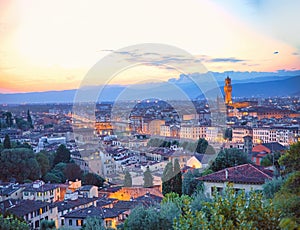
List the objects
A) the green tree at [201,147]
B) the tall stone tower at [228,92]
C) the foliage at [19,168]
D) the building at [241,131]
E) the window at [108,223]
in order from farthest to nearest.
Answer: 1. the tall stone tower at [228,92]
2. the building at [241,131]
3. the green tree at [201,147]
4. the foliage at [19,168]
5. the window at [108,223]

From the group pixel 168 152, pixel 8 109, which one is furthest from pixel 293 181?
pixel 8 109

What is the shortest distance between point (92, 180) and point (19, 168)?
3.46 metres

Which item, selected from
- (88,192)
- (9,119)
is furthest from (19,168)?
(9,119)

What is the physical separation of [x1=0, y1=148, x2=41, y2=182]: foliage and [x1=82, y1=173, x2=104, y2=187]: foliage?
2389 mm

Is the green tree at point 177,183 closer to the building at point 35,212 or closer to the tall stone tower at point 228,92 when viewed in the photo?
the building at point 35,212

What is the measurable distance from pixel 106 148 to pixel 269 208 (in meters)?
14.7

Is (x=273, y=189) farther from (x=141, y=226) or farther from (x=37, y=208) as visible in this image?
(x=37, y=208)

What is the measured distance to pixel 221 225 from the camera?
224 cm

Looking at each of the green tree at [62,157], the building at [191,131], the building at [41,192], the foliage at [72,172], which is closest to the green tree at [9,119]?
the building at [191,131]

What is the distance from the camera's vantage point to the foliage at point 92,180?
1325 cm

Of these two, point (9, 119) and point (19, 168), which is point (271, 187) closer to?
point (19, 168)

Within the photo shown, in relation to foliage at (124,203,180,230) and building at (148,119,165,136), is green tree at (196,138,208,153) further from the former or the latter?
foliage at (124,203,180,230)

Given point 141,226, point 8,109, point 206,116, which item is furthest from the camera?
point 8,109

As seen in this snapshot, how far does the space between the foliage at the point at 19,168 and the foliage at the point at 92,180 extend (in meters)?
2.39
